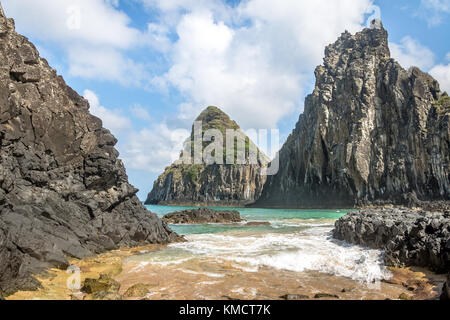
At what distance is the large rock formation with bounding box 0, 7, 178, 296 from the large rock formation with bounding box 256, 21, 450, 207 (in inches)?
2525

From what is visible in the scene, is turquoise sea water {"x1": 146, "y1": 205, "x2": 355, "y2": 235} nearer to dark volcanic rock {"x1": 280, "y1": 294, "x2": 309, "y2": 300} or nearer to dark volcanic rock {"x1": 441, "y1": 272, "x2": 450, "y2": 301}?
dark volcanic rock {"x1": 280, "y1": 294, "x2": 309, "y2": 300}

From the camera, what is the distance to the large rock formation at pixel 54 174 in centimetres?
1083

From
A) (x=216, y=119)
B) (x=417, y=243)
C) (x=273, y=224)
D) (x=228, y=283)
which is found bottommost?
(x=273, y=224)

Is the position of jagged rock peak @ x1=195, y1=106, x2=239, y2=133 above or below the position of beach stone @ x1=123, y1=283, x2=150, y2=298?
above

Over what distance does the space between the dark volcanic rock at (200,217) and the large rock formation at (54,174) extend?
19.0 meters

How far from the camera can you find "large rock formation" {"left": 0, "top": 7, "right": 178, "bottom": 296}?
10828 millimetres

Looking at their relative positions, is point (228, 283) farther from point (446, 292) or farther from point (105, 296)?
point (446, 292)

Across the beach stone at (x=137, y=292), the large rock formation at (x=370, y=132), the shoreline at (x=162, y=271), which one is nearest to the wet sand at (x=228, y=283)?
the shoreline at (x=162, y=271)

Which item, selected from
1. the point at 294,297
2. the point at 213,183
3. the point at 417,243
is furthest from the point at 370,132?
the point at 294,297

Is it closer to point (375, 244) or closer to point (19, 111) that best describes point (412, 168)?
point (375, 244)

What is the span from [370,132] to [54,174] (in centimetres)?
7611

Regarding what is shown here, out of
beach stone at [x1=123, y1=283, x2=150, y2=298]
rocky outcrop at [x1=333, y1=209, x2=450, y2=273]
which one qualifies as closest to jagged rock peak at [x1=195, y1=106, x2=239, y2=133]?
rocky outcrop at [x1=333, y1=209, x2=450, y2=273]

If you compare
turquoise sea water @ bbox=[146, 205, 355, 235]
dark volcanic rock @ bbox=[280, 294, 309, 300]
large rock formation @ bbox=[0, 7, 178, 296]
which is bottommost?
turquoise sea water @ bbox=[146, 205, 355, 235]

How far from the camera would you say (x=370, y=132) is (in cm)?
7400
